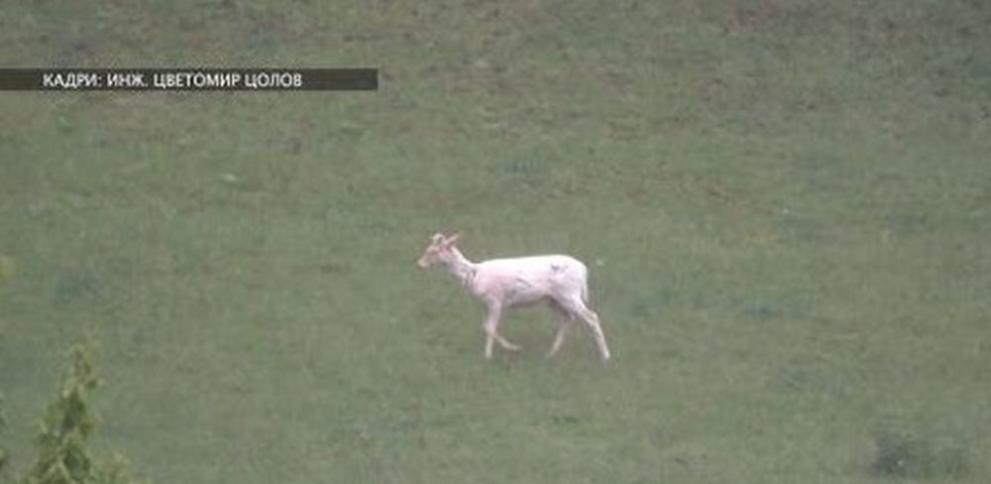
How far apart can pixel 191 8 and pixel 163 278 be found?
7812mm

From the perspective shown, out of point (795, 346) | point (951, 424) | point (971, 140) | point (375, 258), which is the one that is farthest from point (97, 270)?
point (971, 140)

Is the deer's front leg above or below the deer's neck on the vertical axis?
below

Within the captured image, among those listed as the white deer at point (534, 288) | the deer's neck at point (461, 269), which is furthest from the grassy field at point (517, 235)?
the deer's neck at point (461, 269)

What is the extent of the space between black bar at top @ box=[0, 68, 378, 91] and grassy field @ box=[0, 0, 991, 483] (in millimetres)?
156

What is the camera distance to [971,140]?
23656 millimetres

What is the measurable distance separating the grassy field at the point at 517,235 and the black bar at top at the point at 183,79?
16cm

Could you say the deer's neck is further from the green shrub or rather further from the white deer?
the green shrub

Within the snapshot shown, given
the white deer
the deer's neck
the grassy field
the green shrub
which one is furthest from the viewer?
the deer's neck

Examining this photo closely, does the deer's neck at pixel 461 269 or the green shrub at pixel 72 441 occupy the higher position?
the deer's neck at pixel 461 269

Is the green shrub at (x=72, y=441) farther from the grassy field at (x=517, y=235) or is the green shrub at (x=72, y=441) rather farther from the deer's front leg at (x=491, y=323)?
the deer's front leg at (x=491, y=323)

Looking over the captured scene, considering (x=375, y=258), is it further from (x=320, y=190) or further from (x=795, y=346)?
(x=795, y=346)

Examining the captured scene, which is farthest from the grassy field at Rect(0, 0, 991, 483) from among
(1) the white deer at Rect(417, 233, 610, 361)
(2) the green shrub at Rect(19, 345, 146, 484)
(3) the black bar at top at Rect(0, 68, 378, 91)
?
(2) the green shrub at Rect(19, 345, 146, 484)

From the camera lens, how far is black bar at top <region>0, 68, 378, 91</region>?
24.3 meters

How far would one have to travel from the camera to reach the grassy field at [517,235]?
51.8ft
